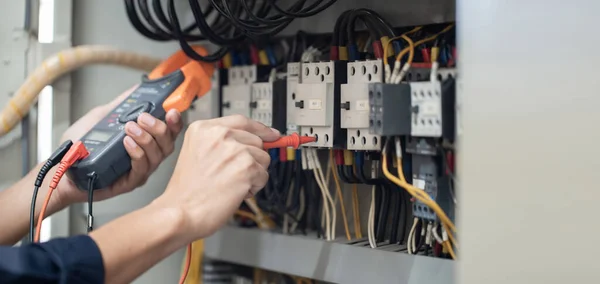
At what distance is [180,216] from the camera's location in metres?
0.77

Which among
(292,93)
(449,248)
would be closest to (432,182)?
(449,248)

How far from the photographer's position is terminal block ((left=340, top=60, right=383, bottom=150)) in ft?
3.27

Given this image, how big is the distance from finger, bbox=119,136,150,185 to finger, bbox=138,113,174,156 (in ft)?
0.10

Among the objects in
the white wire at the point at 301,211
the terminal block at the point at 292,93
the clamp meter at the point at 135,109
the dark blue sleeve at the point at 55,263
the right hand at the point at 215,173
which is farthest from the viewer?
the white wire at the point at 301,211

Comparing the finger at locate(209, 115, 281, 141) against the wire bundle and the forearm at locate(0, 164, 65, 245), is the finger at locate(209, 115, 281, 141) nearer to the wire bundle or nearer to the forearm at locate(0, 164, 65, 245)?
the wire bundle

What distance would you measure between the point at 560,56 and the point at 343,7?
1.54ft

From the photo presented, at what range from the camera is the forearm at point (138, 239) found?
0.74m

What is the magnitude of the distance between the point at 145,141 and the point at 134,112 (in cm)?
6

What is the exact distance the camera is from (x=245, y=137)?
0.88 m

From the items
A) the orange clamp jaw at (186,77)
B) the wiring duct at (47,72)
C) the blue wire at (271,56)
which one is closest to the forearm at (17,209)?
the wiring duct at (47,72)

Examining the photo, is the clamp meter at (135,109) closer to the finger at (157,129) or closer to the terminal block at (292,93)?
the finger at (157,129)

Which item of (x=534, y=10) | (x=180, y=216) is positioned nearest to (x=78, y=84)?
(x=180, y=216)

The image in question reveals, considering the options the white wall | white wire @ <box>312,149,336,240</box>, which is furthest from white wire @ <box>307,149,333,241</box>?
the white wall

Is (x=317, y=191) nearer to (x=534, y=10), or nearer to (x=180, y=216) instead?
(x=180, y=216)
